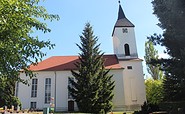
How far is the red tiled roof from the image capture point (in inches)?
1262

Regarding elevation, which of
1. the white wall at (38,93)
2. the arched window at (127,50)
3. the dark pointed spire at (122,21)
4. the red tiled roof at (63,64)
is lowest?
the white wall at (38,93)

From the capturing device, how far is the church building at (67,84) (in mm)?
30453

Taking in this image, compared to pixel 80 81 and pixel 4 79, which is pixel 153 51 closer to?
pixel 80 81

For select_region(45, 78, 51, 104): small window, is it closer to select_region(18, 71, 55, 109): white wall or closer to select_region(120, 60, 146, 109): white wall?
select_region(18, 71, 55, 109): white wall

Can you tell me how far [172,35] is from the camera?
29.7ft

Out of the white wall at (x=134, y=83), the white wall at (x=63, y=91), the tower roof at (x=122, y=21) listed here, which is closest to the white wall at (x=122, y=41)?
the tower roof at (x=122, y=21)

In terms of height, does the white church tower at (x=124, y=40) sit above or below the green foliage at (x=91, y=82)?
above

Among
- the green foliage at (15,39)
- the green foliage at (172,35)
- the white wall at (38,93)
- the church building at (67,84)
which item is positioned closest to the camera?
the green foliage at (15,39)

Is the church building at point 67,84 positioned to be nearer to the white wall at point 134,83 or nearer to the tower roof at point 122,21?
the white wall at point 134,83

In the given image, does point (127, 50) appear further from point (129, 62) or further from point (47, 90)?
point (47, 90)

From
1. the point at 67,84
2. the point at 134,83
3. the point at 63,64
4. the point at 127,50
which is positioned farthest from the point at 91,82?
the point at 127,50

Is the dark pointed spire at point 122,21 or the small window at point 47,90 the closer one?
the small window at point 47,90

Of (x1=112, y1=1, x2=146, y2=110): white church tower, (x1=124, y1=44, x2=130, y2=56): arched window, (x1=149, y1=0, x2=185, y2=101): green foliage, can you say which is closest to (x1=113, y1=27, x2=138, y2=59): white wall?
(x1=112, y1=1, x2=146, y2=110): white church tower

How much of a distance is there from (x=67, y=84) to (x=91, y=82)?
7.52 m
